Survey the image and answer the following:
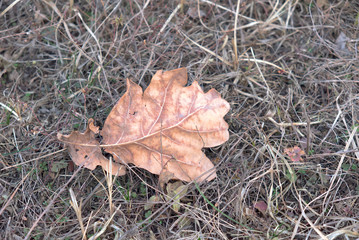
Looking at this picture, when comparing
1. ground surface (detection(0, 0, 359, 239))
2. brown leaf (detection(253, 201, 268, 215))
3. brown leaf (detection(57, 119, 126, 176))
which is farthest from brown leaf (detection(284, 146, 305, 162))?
brown leaf (detection(57, 119, 126, 176))

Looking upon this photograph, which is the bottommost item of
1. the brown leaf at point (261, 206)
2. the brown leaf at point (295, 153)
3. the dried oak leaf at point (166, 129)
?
the brown leaf at point (261, 206)

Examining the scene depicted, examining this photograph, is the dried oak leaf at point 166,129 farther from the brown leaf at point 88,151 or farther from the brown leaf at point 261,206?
the brown leaf at point 261,206

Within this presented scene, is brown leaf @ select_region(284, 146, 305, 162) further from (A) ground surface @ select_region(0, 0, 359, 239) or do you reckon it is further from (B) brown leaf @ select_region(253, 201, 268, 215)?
(B) brown leaf @ select_region(253, 201, 268, 215)

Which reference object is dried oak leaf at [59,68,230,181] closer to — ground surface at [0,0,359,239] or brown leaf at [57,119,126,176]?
brown leaf at [57,119,126,176]

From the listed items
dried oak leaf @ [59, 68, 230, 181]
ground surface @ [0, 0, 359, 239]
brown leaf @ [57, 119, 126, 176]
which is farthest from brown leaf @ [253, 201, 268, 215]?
brown leaf @ [57, 119, 126, 176]

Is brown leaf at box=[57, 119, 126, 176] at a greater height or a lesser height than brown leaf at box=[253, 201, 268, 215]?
greater

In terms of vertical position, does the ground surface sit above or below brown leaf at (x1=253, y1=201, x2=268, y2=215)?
above

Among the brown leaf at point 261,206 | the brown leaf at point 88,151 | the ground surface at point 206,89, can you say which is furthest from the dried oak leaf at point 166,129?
the brown leaf at point 261,206

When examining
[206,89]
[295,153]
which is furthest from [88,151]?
[295,153]

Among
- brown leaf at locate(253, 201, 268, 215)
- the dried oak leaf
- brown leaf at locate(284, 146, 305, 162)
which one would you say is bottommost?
brown leaf at locate(253, 201, 268, 215)
